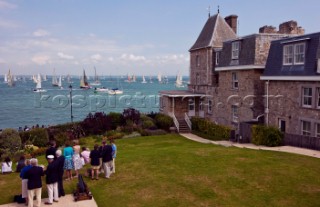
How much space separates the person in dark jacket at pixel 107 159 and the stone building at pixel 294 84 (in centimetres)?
1554

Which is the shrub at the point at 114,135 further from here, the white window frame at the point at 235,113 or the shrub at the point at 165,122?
the white window frame at the point at 235,113

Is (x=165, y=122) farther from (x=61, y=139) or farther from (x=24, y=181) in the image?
(x=24, y=181)

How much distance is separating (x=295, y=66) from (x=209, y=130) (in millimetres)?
10859

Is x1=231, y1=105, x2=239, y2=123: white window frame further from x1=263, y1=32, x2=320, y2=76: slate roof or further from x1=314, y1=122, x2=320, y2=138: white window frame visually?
x1=314, y1=122, x2=320, y2=138: white window frame

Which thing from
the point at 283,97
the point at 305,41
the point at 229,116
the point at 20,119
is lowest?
the point at 20,119

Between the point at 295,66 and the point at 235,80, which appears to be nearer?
the point at 295,66

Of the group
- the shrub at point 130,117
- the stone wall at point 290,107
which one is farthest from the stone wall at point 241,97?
Result: the shrub at point 130,117

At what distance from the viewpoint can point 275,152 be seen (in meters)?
19.5

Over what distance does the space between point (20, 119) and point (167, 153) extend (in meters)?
59.3

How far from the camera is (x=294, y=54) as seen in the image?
23.7m

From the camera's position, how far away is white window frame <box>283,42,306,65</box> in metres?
22.9

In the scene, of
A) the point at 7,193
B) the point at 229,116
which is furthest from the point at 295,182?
the point at 229,116

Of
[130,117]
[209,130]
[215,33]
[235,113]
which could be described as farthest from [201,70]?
[130,117]

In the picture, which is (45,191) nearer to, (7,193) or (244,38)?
(7,193)
